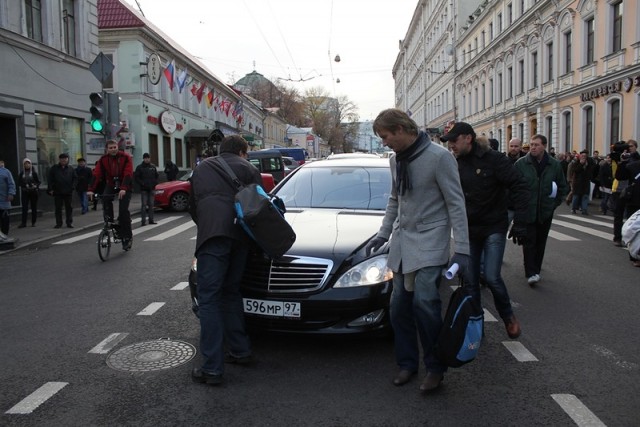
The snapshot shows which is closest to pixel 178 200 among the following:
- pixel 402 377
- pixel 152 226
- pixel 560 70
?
pixel 152 226

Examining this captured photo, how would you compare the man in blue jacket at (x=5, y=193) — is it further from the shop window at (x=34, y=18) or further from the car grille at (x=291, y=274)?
the car grille at (x=291, y=274)

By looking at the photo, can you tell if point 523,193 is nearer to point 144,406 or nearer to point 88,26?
point 144,406

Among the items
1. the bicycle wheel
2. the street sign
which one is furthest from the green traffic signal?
the bicycle wheel

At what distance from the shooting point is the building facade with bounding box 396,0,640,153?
21312 millimetres

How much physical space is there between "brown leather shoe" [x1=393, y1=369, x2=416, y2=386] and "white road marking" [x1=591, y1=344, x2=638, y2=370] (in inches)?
66.9

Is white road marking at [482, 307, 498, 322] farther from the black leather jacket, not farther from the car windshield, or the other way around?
the car windshield

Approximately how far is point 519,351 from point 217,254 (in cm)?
262

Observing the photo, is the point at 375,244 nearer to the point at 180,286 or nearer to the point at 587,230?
the point at 180,286

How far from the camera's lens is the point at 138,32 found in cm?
2719

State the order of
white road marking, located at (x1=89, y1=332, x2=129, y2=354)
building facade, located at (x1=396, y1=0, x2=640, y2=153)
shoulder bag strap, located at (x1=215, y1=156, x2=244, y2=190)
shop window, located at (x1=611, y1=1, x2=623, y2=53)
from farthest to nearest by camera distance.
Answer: shop window, located at (x1=611, y1=1, x2=623, y2=53)
building facade, located at (x1=396, y1=0, x2=640, y2=153)
white road marking, located at (x1=89, y1=332, x2=129, y2=354)
shoulder bag strap, located at (x1=215, y1=156, x2=244, y2=190)

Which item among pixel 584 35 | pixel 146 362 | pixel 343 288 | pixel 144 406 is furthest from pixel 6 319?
pixel 584 35

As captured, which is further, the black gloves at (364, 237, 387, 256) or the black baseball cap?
the black baseball cap

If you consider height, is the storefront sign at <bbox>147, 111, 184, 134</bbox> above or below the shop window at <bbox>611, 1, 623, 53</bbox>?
below

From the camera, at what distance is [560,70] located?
92.1 feet
